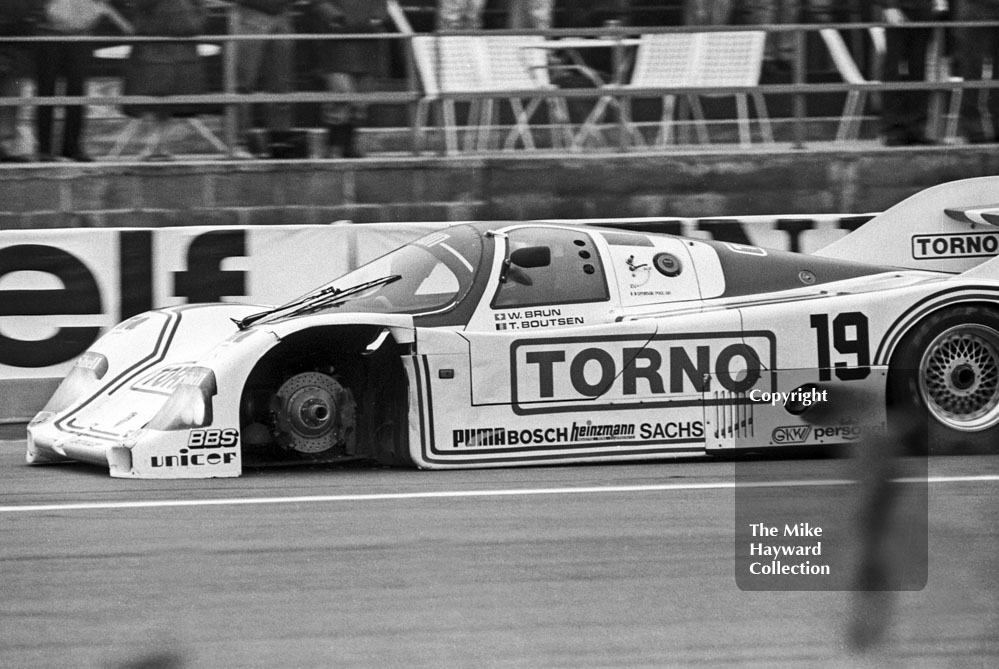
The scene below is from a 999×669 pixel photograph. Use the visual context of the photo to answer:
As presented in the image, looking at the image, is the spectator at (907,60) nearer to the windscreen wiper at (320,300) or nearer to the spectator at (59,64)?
the windscreen wiper at (320,300)

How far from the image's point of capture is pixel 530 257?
680cm

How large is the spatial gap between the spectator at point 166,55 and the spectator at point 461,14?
2.01 metres

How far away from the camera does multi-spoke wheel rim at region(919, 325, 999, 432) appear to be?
264 inches

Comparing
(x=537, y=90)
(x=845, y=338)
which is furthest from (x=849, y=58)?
(x=845, y=338)

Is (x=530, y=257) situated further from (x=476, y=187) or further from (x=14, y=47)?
(x=14, y=47)

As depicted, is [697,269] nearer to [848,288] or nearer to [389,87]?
[848,288]

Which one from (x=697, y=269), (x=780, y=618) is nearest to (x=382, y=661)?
(x=780, y=618)

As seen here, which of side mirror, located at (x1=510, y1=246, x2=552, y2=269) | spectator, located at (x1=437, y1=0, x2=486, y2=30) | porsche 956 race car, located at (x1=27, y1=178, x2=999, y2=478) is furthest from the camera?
spectator, located at (x1=437, y1=0, x2=486, y2=30)

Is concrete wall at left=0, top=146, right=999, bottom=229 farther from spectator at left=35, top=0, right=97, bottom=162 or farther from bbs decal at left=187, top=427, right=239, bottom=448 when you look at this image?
bbs decal at left=187, top=427, right=239, bottom=448

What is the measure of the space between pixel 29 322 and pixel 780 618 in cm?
596

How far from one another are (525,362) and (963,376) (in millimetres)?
2160

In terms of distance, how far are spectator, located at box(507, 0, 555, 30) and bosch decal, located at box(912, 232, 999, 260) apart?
3585 millimetres

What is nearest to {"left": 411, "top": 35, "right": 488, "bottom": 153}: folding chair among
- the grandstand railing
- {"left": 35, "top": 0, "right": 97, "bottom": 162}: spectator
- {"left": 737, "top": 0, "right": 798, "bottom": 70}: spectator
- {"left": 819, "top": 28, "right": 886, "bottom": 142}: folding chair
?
the grandstand railing

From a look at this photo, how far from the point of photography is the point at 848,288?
716 centimetres
